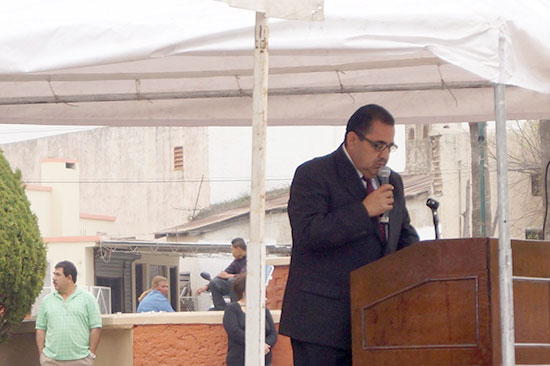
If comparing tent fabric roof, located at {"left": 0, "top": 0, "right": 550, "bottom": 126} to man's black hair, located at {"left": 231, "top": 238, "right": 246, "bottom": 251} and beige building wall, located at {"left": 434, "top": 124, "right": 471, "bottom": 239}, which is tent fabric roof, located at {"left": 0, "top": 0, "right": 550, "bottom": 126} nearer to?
man's black hair, located at {"left": 231, "top": 238, "right": 246, "bottom": 251}

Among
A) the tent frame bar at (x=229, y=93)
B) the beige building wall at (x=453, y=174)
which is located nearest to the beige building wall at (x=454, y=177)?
the beige building wall at (x=453, y=174)

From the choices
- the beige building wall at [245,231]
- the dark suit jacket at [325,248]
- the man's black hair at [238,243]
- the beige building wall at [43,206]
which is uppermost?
the beige building wall at [43,206]

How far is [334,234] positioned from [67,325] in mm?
6004

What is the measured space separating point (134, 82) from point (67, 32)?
6.69 feet

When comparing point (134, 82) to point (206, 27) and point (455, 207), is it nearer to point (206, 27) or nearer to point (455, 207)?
point (206, 27)

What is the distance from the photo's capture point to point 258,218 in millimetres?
4062

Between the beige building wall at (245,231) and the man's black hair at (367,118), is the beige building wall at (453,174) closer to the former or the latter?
the beige building wall at (245,231)

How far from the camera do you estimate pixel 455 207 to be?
39.3m

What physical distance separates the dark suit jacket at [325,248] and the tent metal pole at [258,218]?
522mm

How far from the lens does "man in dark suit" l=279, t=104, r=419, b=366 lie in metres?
4.55

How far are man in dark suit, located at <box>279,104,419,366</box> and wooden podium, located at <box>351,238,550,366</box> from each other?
0.52 ft

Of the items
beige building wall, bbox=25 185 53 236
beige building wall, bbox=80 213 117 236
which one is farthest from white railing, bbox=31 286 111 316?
beige building wall, bbox=80 213 117 236

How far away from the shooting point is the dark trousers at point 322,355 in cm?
468

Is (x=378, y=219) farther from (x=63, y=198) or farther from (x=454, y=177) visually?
(x=454, y=177)
